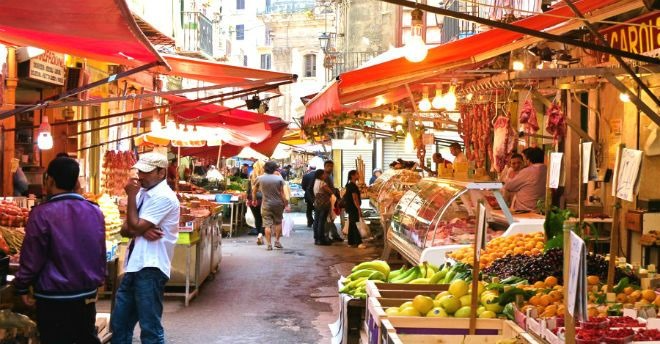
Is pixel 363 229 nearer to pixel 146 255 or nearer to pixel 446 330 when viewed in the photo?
pixel 146 255

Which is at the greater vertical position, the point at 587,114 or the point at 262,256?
the point at 587,114

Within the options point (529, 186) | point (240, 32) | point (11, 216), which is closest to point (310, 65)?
point (240, 32)

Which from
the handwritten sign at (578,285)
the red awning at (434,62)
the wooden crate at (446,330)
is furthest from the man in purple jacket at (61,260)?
the red awning at (434,62)

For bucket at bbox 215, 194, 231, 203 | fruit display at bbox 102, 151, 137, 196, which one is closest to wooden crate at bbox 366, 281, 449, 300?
fruit display at bbox 102, 151, 137, 196

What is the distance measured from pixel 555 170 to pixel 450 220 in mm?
3849

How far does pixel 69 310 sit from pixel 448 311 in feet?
8.48

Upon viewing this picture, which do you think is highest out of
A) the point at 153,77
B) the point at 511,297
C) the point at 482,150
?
the point at 153,77

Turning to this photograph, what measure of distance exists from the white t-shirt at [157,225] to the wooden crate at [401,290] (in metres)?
1.74

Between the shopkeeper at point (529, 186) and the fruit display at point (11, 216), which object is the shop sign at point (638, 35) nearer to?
the shopkeeper at point (529, 186)

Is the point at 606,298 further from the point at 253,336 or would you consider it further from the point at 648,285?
the point at 253,336

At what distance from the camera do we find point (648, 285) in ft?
21.1

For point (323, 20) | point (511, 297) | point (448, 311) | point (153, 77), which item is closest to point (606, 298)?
point (511, 297)

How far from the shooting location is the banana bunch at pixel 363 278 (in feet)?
24.7

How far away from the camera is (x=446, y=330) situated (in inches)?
223
